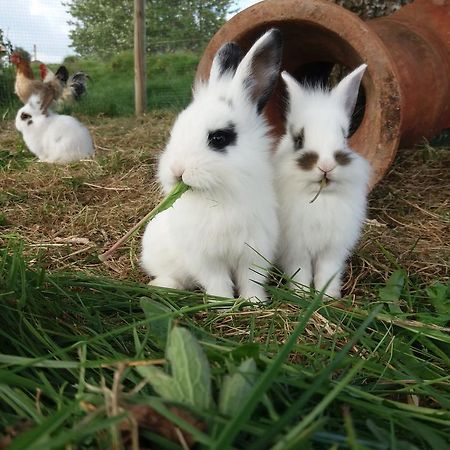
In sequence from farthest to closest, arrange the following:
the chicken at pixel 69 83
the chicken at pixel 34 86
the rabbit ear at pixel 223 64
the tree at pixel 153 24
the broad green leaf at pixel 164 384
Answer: the tree at pixel 153 24
the chicken at pixel 69 83
the chicken at pixel 34 86
the rabbit ear at pixel 223 64
the broad green leaf at pixel 164 384

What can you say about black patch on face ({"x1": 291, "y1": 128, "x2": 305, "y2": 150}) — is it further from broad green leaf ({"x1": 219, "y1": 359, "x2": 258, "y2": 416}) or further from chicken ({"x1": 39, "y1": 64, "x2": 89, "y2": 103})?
chicken ({"x1": 39, "y1": 64, "x2": 89, "y2": 103})

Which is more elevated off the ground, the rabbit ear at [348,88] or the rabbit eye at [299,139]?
the rabbit ear at [348,88]

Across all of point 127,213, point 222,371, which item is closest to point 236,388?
point 222,371

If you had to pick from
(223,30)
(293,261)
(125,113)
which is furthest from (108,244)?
(125,113)

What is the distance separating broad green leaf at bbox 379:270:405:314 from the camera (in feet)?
5.76

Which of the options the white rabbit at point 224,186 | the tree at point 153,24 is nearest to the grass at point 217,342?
the white rabbit at point 224,186

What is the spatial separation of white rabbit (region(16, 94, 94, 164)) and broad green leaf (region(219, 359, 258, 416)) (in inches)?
156

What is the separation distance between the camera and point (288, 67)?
3.30 metres

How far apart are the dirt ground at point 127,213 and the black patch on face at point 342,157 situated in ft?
1.42

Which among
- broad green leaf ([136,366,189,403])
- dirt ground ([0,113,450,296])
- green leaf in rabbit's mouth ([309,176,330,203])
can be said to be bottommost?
dirt ground ([0,113,450,296])

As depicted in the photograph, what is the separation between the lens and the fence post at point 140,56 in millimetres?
6953

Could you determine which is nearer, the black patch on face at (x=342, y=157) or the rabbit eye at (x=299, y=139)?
the black patch on face at (x=342, y=157)

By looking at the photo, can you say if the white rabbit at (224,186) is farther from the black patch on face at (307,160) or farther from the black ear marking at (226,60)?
the black patch on face at (307,160)

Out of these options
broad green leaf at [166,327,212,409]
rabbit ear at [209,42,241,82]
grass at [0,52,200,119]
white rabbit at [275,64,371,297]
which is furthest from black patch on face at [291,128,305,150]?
grass at [0,52,200,119]
